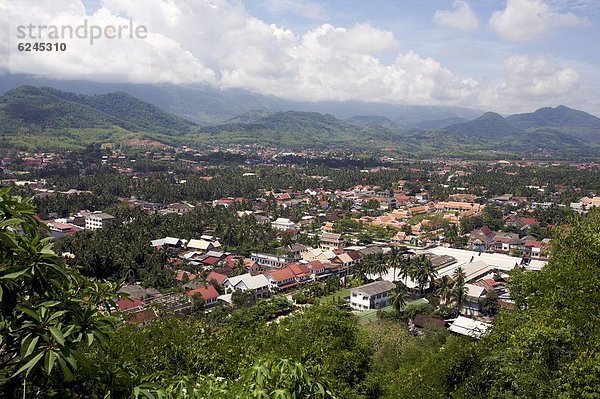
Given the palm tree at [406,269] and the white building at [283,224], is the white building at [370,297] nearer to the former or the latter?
the palm tree at [406,269]

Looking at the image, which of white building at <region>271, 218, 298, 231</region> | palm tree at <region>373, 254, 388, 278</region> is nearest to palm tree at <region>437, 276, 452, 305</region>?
palm tree at <region>373, 254, 388, 278</region>

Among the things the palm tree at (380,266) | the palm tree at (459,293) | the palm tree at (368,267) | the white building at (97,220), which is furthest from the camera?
the white building at (97,220)

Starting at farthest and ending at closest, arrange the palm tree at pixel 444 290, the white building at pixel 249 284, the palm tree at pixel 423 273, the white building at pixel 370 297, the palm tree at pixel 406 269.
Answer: the palm tree at pixel 406 269
the white building at pixel 249 284
the palm tree at pixel 423 273
the white building at pixel 370 297
the palm tree at pixel 444 290

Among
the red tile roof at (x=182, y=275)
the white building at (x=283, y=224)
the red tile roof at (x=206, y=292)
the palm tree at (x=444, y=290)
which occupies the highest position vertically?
the palm tree at (x=444, y=290)

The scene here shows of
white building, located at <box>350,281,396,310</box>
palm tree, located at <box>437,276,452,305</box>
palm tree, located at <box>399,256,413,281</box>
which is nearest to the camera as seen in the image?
palm tree, located at <box>437,276,452,305</box>

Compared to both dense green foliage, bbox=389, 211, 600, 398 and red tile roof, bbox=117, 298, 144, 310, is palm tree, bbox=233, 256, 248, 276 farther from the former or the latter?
dense green foliage, bbox=389, 211, 600, 398

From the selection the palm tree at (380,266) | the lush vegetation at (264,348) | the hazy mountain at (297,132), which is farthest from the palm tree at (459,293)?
the hazy mountain at (297,132)

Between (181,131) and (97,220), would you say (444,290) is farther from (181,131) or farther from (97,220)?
(181,131)
